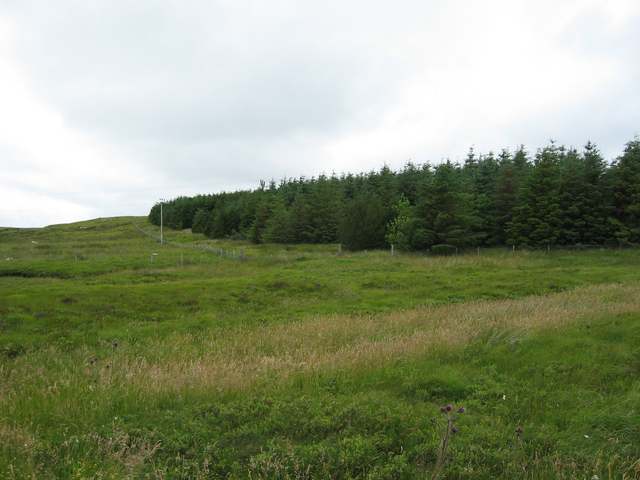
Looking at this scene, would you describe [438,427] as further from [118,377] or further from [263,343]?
[263,343]

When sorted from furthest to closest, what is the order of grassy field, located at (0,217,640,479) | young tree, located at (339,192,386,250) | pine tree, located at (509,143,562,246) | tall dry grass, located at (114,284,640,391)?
young tree, located at (339,192,386,250) < pine tree, located at (509,143,562,246) < tall dry grass, located at (114,284,640,391) < grassy field, located at (0,217,640,479)

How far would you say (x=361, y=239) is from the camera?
52312 mm

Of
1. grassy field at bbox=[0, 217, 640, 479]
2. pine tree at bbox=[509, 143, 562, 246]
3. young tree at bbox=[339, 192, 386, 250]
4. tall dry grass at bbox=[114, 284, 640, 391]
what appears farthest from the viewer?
young tree at bbox=[339, 192, 386, 250]

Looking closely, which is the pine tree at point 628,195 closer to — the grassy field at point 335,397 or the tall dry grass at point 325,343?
the tall dry grass at point 325,343

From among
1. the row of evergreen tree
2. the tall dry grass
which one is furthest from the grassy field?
the row of evergreen tree

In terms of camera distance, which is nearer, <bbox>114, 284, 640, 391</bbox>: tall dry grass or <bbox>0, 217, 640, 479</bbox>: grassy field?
<bbox>0, 217, 640, 479</bbox>: grassy field

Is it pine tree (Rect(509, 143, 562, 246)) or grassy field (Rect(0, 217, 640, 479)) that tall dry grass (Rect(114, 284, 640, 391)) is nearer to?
grassy field (Rect(0, 217, 640, 479))

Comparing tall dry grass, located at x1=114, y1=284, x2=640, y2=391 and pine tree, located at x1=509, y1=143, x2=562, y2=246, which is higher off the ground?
pine tree, located at x1=509, y1=143, x2=562, y2=246

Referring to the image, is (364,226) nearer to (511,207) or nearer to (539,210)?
(511,207)

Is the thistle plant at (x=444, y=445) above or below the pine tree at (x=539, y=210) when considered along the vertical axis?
below

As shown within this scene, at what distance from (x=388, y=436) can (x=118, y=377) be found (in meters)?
4.59

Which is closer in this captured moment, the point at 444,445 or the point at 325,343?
the point at 444,445

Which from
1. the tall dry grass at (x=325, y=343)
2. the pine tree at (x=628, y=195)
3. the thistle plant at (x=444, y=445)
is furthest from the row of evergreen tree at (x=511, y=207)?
the thistle plant at (x=444, y=445)

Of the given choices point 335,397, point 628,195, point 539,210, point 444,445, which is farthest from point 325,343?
point 628,195
